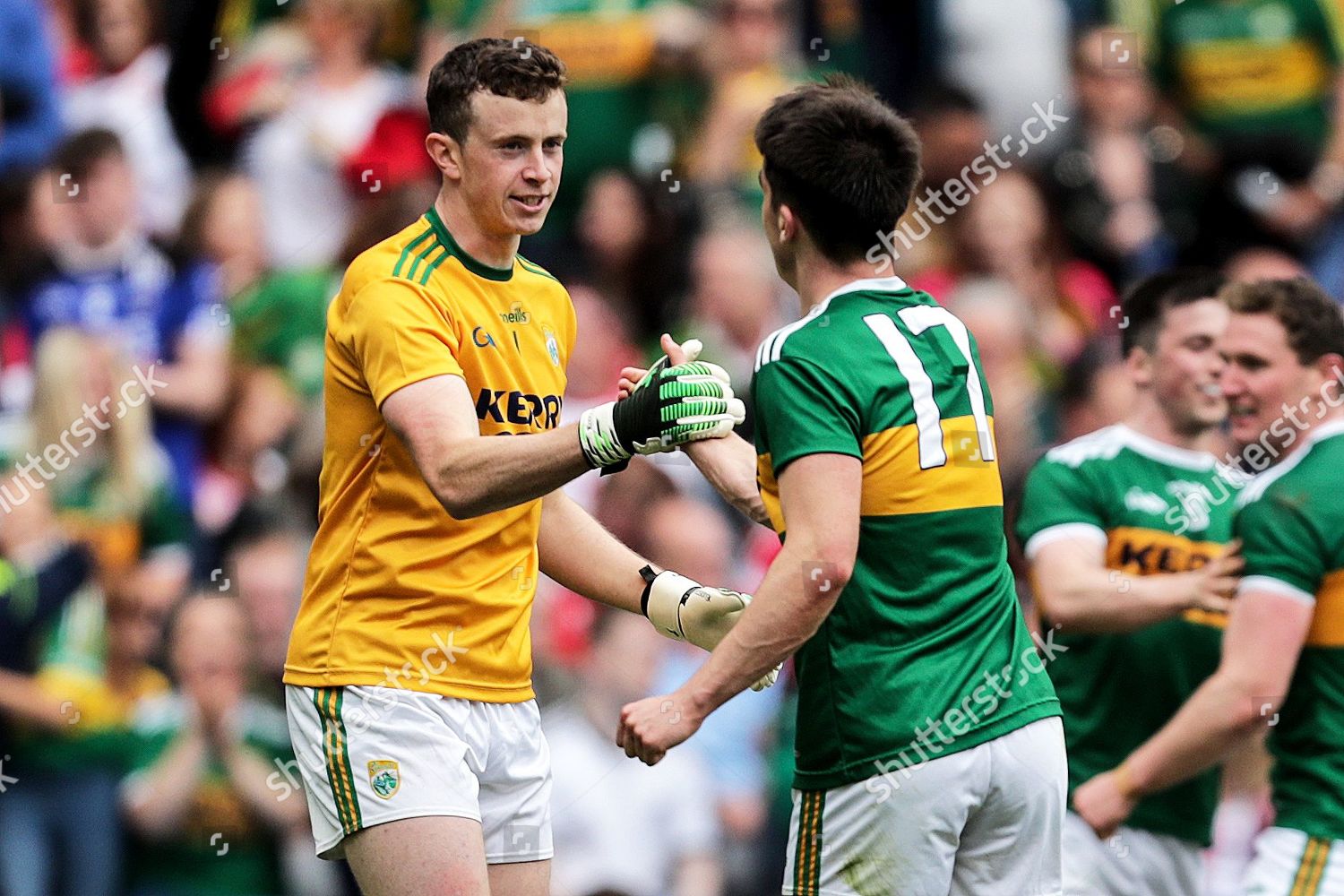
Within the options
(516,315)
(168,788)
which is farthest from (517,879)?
(168,788)

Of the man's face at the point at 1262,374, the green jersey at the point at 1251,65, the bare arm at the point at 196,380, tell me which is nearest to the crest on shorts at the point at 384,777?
the man's face at the point at 1262,374

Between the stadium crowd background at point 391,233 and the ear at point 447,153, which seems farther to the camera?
the stadium crowd background at point 391,233

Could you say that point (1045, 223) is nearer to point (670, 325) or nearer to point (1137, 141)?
point (1137, 141)

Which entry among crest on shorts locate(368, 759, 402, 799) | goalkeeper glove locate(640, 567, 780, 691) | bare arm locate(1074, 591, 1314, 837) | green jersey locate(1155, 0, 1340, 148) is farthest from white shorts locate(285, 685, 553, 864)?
green jersey locate(1155, 0, 1340, 148)

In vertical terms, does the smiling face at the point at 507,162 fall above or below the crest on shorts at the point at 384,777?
above

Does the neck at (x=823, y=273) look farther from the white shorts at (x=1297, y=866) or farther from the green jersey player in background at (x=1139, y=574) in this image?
the white shorts at (x=1297, y=866)

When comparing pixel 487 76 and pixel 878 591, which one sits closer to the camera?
pixel 878 591

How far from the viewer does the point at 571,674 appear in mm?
7637

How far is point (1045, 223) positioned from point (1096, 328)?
0.65 m

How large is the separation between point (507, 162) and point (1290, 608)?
2.62 metres

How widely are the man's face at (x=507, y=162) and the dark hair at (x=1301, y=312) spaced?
2465 millimetres

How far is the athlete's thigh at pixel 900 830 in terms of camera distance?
381 cm

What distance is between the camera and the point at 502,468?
12.9ft

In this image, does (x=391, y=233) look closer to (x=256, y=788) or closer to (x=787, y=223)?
(x=256, y=788)
